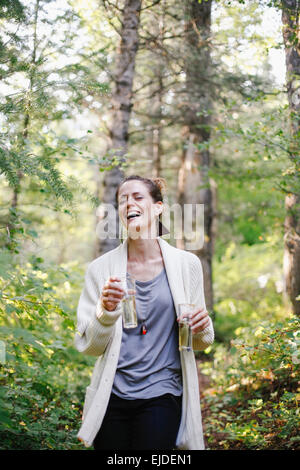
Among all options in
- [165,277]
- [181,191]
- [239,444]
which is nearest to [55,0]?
→ [165,277]

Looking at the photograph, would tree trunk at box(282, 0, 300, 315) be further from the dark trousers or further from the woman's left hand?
the dark trousers

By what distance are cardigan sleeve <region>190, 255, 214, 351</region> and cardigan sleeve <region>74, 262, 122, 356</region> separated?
0.53m

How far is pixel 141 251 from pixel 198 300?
1.65 feet

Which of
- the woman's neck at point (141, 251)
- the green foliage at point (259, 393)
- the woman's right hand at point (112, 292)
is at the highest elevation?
the woman's neck at point (141, 251)

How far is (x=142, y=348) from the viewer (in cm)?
237

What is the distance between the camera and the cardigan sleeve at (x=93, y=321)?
2271 mm

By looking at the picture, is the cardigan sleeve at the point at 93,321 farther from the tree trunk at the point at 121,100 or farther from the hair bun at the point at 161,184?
the tree trunk at the point at 121,100

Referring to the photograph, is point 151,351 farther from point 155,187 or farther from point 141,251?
point 155,187

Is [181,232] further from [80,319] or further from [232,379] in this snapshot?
[80,319]

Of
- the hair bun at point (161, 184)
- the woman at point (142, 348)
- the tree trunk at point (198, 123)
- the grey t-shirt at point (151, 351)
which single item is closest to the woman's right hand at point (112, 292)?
the woman at point (142, 348)

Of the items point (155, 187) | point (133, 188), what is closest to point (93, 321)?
point (133, 188)

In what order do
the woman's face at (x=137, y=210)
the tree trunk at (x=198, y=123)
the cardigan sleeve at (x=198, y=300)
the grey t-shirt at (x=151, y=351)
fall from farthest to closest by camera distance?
the tree trunk at (x=198, y=123)
the woman's face at (x=137, y=210)
the cardigan sleeve at (x=198, y=300)
the grey t-shirt at (x=151, y=351)

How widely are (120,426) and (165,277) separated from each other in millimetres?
893

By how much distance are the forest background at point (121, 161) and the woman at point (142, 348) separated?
55cm
